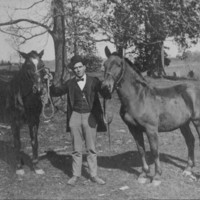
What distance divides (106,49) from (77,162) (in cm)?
200

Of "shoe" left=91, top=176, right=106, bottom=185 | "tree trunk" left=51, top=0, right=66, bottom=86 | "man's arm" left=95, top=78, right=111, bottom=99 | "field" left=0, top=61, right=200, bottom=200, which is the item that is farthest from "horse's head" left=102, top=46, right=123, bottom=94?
"tree trunk" left=51, top=0, right=66, bottom=86

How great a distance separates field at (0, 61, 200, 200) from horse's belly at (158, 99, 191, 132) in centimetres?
66

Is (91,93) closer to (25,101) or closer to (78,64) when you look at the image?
(78,64)

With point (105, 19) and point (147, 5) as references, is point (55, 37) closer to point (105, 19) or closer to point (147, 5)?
point (105, 19)

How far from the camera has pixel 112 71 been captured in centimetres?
538

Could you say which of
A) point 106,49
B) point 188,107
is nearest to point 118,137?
point 188,107

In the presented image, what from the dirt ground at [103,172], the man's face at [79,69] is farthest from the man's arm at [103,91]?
the dirt ground at [103,172]

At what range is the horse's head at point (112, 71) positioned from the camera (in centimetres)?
528

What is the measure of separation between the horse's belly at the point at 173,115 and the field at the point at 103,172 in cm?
66

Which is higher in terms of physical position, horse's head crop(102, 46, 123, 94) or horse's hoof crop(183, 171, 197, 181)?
horse's head crop(102, 46, 123, 94)

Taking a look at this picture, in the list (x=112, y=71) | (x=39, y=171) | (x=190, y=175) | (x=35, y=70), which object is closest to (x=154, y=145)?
(x=190, y=175)

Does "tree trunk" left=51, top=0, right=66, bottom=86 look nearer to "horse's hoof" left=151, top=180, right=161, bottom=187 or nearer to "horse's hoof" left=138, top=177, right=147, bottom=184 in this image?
"horse's hoof" left=138, top=177, right=147, bottom=184

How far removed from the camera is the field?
5.44m

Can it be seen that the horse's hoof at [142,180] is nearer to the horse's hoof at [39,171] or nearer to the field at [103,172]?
the field at [103,172]
